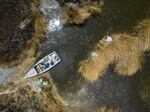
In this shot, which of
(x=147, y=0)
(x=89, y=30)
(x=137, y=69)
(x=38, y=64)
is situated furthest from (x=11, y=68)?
(x=147, y=0)

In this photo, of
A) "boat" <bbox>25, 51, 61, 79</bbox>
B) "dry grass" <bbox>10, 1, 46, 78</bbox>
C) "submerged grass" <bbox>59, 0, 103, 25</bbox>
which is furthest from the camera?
"submerged grass" <bbox>59, 0, 103, 25</bbox>

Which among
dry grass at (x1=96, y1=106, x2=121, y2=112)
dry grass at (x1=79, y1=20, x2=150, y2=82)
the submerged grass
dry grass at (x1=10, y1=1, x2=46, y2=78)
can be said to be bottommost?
dry grass at (x1=96, y1=106, x2=121, y2=112)

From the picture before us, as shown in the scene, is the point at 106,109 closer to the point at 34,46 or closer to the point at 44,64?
the point at 44,64

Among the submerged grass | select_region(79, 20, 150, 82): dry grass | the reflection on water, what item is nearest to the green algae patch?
the reflection on water

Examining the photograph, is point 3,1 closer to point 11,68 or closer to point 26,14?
point 26,14

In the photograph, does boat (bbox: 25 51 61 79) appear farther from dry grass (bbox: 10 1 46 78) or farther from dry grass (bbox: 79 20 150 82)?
dry grass (bbox: 79 20 150 82)

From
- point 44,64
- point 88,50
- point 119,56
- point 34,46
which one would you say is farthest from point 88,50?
point 34,46
